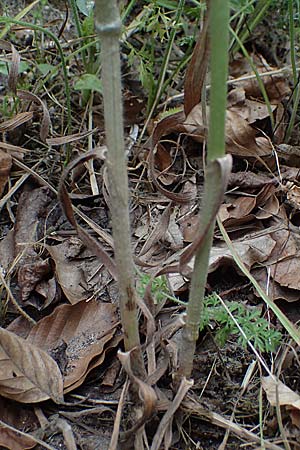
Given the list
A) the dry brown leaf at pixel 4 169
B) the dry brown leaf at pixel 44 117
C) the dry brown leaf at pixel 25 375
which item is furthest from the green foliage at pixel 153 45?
the dry brown leaf at pixel 25 375

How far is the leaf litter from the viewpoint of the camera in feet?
3.05

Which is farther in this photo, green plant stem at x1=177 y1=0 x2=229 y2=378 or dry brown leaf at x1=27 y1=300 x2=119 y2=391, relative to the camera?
dry brown leaf at x1=27 y1=300 x2=119 y2=391

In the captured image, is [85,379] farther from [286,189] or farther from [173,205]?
[286,189]

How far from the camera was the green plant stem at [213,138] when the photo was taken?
62cm

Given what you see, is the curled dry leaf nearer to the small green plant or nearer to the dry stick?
the small green plant

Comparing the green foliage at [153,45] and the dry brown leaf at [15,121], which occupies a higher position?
the green foliage at [153,45]

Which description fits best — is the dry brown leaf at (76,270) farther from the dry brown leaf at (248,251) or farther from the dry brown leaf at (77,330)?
the dry brown leaf at (248,251)

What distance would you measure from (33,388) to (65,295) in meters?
0.21

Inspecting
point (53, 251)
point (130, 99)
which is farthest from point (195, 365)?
point (130, 99)

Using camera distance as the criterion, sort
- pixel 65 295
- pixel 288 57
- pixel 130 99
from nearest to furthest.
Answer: pixel 65 295 → pixel 130 99 → pixel 288 57

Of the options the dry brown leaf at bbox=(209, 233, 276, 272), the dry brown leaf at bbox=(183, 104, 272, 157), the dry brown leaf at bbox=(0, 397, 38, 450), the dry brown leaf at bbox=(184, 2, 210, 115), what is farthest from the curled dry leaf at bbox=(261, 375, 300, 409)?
the dry brown leaf at bbox=(183, 104, 272, 157)

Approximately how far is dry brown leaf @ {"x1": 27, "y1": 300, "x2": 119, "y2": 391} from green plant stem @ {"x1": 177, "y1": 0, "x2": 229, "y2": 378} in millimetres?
246

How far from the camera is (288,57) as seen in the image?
180 centimetres

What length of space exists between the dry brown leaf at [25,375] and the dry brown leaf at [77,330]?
0.05 meters
